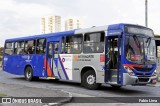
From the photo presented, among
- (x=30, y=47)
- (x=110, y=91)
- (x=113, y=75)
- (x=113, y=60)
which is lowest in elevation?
(x=110, y=91)

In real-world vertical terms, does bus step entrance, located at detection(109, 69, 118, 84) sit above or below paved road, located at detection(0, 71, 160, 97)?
above

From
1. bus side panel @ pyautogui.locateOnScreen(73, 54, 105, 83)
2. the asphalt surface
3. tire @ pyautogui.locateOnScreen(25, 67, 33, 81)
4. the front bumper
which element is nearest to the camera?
the front bumper

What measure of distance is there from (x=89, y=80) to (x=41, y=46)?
5.19m

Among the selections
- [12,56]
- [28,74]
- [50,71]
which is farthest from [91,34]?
[12,56]

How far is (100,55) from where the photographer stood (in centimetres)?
1469

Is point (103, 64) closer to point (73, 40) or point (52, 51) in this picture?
point (73, 40)

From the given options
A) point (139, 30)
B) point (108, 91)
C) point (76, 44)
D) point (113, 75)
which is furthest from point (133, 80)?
point (76, 44)

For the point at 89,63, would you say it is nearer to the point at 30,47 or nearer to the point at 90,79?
the point at 90,79

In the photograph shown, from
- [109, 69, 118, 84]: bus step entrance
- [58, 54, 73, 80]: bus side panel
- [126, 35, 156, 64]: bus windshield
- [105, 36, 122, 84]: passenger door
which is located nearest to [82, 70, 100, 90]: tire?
[105, 36, 122, 84]: passenger door

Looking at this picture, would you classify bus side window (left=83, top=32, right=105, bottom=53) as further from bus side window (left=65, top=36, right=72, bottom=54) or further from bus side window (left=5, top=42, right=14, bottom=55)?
bus side window (left=5, top=42, right=14, bottom=55)

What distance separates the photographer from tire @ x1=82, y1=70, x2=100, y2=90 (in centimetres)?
1511

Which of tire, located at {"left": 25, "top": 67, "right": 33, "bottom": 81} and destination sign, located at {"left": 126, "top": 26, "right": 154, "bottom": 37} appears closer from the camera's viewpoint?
destination sign, located at {"left": 126, "top": 26, "right": 154, "bottom": 37}

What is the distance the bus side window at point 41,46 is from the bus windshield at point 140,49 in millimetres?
6744

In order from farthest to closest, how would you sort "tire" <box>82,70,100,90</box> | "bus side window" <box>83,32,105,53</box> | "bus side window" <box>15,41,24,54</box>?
"bus side window" <box>15,41,24,54</box> → "tire" <box>82,70,100,90</box> → "bus side window" <box>83,32,105,53</box>
